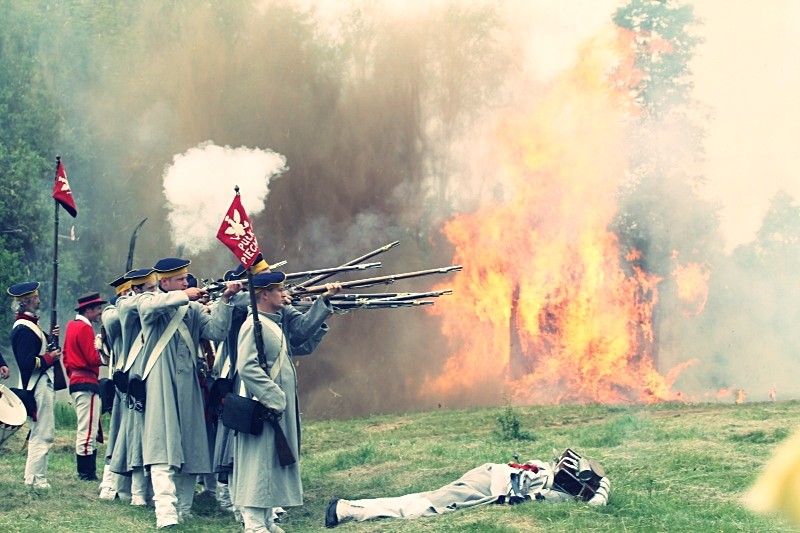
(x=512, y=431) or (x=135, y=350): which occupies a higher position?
(x=135, y=350)

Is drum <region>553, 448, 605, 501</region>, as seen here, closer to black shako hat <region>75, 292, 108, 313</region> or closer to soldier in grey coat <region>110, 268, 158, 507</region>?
soldier in grey coat <region>110, 268, 158, 507</region>

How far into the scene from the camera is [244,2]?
2352 cm

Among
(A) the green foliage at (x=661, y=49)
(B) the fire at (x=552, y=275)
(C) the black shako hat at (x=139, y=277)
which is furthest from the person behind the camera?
(A) the green foliage at (x=661, y=49)

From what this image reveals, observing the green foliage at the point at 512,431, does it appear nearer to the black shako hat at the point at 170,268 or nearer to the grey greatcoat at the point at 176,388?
the grey greatcoat at the point at 176,388

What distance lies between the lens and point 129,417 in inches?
374

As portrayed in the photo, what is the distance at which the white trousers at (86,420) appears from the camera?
36.1 feet

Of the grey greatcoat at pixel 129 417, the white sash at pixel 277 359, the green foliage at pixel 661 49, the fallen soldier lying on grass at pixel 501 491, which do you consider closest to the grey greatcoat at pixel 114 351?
the grey greatcoat at pixel 129 417

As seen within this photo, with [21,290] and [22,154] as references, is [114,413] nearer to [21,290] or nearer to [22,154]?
[21,290]

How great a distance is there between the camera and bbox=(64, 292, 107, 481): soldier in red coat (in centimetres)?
1104

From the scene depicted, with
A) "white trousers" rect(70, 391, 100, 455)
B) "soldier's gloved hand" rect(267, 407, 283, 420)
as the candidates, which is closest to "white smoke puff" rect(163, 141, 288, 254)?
"white trousers" rect(70, 391, 100, 455)

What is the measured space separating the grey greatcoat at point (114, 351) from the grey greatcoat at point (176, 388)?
0.92m

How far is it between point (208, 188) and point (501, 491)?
8.21 meters

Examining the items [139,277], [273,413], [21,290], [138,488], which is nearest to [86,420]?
[21,290]

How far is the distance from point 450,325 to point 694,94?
27.6 ft
